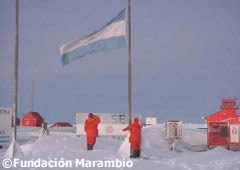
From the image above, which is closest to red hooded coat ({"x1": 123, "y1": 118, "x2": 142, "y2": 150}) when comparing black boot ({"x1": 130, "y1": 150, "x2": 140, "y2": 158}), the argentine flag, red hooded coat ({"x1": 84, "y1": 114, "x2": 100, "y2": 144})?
black boot ({"x1": 130, "y1": 150, "x2": 140, "y2": 158})

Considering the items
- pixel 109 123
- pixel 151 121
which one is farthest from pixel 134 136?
pixel 151 121

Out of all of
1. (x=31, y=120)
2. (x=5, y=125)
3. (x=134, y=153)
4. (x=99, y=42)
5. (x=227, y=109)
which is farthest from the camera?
(x=31, y=120)

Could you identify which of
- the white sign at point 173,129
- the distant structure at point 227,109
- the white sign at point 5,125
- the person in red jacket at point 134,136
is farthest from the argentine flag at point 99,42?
the distant structure at point 227,109

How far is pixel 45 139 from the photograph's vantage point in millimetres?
23750

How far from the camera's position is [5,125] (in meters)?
24.0

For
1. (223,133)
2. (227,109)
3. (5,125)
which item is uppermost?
(5,125)

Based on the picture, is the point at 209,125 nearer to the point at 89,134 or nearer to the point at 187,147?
the point at 187,147

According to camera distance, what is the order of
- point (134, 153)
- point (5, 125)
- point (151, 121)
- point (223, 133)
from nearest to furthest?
point (134, 153), point (5, 125), point (223, 133), point (151, 121)

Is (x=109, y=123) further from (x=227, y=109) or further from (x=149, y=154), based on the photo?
(x=227, y=109)

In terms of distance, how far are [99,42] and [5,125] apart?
10603mm

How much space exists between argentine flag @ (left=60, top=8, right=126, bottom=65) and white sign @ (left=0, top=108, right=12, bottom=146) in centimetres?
815

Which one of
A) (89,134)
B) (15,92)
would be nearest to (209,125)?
(89,134)

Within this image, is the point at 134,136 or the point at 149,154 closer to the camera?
the point at 134,136

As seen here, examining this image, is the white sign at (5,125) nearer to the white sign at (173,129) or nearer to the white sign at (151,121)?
the white sign at (173,129)
